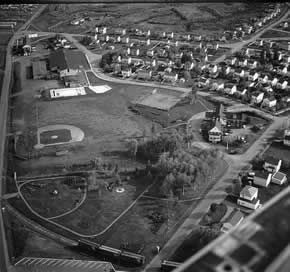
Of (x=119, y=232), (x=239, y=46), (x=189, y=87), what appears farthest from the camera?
(x=239, y=46)

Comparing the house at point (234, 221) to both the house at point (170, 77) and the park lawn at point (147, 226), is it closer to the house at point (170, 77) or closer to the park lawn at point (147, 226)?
the park lawn at point (147, 226)

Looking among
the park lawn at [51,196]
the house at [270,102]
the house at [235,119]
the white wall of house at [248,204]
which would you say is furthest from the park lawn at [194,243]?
the house at [270,102]

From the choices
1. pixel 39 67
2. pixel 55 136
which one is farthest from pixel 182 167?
pixel 39 67

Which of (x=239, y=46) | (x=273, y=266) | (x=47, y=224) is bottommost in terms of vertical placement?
(x=47, y=224)

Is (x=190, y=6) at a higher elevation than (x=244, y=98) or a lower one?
higher

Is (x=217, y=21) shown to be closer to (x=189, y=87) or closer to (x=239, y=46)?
(x=239, y=46)

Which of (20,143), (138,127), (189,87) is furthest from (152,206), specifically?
(189,87)

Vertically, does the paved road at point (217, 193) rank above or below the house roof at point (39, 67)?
below
